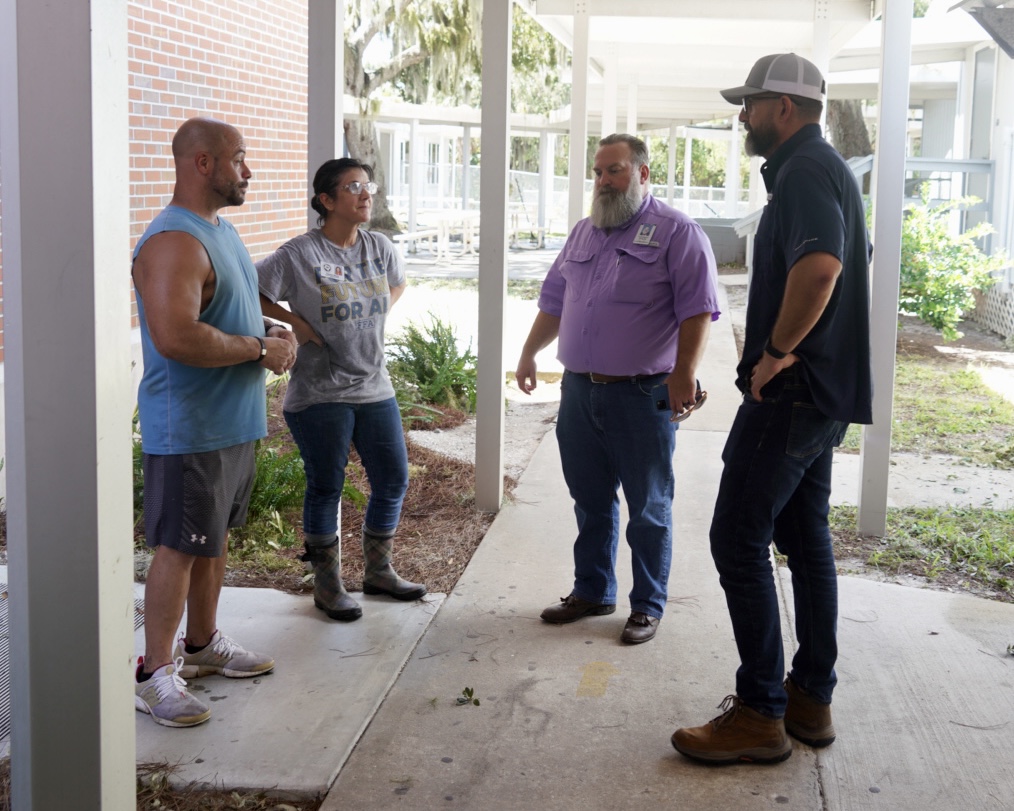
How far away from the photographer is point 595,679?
411 cm

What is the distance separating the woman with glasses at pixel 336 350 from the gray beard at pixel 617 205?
88cm

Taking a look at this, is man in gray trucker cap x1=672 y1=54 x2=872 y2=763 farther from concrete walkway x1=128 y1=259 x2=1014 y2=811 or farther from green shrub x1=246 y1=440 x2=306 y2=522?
green shrub x1=246 y1=440 x2=306 y2=522

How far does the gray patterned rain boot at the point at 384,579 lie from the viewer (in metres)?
4.90

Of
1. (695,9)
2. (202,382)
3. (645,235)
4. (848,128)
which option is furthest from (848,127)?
(202,382)

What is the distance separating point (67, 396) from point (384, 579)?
2773 millimetres

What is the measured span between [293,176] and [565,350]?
7346 millimetres

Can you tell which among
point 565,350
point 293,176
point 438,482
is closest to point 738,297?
point 293,176

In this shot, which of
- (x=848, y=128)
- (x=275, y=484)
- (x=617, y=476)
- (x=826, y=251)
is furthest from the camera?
(x=848, y=128)

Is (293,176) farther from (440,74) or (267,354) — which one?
(440,74)

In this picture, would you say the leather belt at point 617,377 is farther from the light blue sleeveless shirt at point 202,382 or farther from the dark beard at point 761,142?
the light blue sleeveless shirt at point 202,382

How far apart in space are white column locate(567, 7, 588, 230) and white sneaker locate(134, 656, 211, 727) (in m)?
6.20

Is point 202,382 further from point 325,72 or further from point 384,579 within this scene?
point 325,72

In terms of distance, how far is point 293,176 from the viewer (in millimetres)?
11211

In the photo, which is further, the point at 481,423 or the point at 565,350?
the point at 481,423
